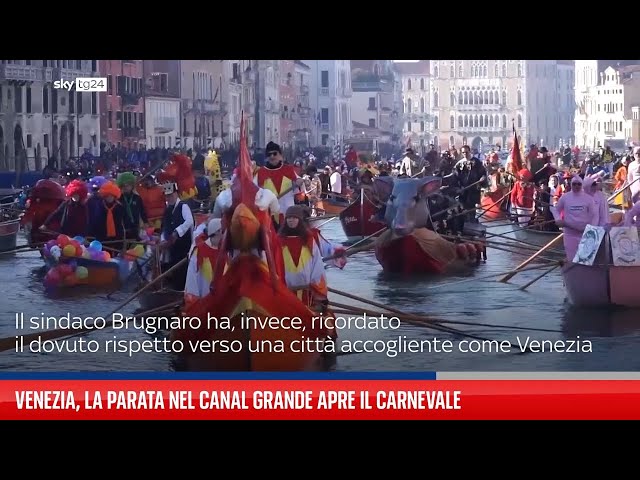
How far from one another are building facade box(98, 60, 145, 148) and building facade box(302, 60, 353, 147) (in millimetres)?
2226

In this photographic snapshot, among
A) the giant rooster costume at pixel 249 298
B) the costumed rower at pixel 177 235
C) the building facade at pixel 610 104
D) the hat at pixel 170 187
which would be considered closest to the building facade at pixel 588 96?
the building facade at pixel 610 104

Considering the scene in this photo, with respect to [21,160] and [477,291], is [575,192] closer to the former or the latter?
[477,291]

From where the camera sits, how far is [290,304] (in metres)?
16.5

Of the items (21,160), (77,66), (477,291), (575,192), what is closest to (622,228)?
(575,192)

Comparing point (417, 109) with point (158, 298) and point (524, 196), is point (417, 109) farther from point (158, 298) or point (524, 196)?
point (158, 298)

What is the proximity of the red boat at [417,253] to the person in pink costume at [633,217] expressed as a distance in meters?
3.46

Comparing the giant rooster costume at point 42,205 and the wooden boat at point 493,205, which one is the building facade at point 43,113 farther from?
the wooden boat at point 493,205

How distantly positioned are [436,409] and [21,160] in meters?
11.4

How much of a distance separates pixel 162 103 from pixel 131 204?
1.96 meters

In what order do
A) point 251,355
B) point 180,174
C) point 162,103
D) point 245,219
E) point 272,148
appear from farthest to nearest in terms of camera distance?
1. point 180,174
2. point 162,103
3. point 272,148
4. point 251,355
5. point 245,219

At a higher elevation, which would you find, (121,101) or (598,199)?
(121,101)

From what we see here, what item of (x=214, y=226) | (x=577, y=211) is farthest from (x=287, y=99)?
(x=214, y=226)

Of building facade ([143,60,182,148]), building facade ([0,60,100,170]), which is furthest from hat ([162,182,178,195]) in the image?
building facade ([0,60,100,170])

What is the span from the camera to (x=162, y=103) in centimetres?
2197
